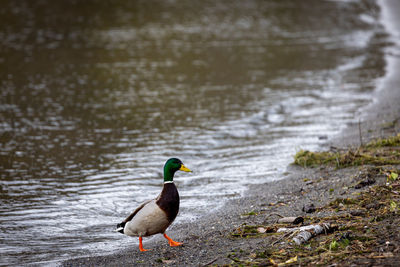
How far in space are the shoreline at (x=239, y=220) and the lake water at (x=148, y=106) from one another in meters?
0.43

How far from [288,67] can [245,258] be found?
14.6m

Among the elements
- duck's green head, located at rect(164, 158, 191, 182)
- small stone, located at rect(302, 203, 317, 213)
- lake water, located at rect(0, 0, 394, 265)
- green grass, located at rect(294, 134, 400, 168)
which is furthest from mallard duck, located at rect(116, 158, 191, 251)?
green grass, located at rect(294, 134, 400, 168)

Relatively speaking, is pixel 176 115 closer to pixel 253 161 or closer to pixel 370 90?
pixel 253 161

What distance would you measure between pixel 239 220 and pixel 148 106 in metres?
8.18

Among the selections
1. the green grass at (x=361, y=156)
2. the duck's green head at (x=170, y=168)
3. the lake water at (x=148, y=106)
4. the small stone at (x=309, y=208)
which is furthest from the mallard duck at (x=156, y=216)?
the green grass at (x=361, y=156)

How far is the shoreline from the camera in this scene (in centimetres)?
517

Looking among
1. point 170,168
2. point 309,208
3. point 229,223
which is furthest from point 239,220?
point 170,168

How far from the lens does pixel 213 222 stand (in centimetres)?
634

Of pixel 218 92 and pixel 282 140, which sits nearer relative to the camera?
pixel 282 140

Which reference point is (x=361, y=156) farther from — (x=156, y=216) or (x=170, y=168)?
(x=156, y=216)

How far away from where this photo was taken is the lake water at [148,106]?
7.67 m

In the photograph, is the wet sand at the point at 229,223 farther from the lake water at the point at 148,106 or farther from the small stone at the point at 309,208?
the lake water at the point at 148,106

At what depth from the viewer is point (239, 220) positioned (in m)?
6.19

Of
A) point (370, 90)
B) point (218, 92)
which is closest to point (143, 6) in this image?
point (218, 92)
